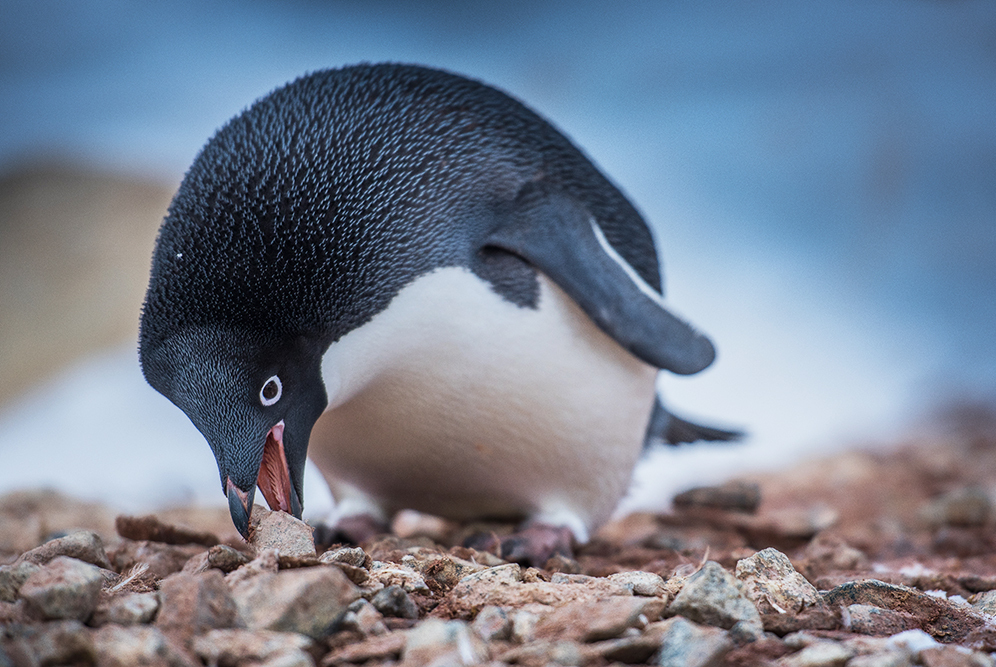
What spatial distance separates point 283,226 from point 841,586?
106 cm

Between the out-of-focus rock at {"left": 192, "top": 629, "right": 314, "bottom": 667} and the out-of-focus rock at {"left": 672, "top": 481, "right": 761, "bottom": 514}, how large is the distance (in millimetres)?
1860

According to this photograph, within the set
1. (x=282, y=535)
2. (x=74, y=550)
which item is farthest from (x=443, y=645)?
(x=74, y=550)

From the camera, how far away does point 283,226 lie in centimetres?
153

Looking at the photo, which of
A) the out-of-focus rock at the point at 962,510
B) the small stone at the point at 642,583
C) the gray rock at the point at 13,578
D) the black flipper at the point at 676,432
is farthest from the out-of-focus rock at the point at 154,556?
the out-of-focus rock at the point at 962,510

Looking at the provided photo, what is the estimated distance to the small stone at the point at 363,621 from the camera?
1.04m

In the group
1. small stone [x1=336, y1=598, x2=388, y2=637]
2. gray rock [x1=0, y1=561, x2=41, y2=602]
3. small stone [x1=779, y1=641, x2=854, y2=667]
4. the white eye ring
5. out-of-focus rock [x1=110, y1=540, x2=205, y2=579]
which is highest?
the white eye ring

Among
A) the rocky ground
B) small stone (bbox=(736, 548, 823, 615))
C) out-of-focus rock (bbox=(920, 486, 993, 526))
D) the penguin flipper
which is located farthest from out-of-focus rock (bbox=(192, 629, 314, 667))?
out-of-focus rock (bbox=(920, 486, 993, 526))

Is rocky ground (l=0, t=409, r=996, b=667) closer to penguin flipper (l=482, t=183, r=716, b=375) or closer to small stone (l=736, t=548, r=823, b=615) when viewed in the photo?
small stone (l=736, t=548, r=823, b=615)

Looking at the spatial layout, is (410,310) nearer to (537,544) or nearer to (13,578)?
(537,544)

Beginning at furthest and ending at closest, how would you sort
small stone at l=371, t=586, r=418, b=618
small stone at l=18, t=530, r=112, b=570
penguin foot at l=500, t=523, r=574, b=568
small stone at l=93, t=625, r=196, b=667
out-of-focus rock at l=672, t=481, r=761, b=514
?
out-of-focus rock at l=672, t=481, r=761, b=514, penguin foot at l=500, t=523, r=574, b=568, small stone at l=18, t=530, r=112, b=570, small stone at l=371, t=586, r=418, b=618, small stone at l=93, t=625, r=196, b=667

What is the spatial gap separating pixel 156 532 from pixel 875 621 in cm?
129

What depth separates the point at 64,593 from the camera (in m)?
0.99

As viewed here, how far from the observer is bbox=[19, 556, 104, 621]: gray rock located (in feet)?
3.26

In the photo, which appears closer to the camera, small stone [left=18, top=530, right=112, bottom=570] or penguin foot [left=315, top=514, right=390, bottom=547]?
small stone [left=18, top=530, right=112, bottom=570]
